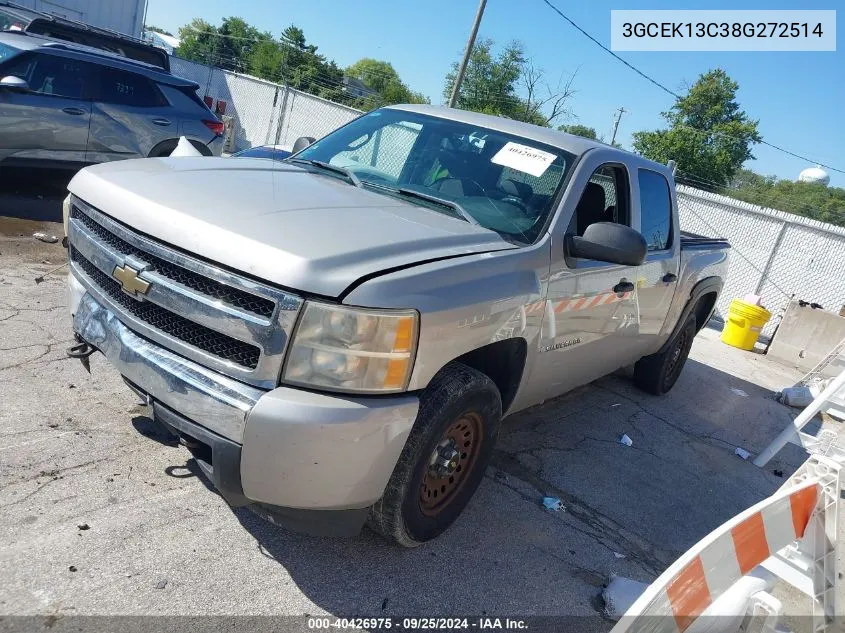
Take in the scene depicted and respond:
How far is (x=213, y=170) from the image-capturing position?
3.36 m

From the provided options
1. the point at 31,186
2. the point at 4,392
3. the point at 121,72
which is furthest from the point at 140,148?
the point at 4,392

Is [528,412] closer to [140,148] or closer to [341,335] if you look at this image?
[341,335]

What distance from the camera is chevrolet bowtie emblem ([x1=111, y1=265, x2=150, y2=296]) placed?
8.83 feet

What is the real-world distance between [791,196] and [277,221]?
5704cm

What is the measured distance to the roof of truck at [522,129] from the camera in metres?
3.93

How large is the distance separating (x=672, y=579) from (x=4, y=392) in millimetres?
3421

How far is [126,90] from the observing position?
8.30 metres

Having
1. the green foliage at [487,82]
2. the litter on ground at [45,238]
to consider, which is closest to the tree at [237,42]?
the green foliage at [487,82]

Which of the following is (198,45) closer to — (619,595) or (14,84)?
(14,84)

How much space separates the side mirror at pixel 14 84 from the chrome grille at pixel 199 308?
205 inches

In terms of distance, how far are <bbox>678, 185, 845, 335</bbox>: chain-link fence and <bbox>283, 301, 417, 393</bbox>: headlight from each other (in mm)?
10925

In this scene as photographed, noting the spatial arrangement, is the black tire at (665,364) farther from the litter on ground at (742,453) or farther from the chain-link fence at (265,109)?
the chain-link fence at (265,109)

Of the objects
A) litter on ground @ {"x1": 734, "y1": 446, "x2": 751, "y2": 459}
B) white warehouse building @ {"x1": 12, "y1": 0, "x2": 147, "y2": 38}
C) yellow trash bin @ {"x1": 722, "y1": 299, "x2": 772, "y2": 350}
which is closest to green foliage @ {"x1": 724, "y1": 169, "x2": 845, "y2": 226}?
yellow trash bin @ {"x1": 722, "y1": 299, "x2": 772, "y2": 350}

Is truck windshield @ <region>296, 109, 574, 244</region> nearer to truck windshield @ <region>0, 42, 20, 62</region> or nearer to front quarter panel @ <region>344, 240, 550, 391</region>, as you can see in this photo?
front quarter panel @ <region>344, 240, 550, 391</region>
